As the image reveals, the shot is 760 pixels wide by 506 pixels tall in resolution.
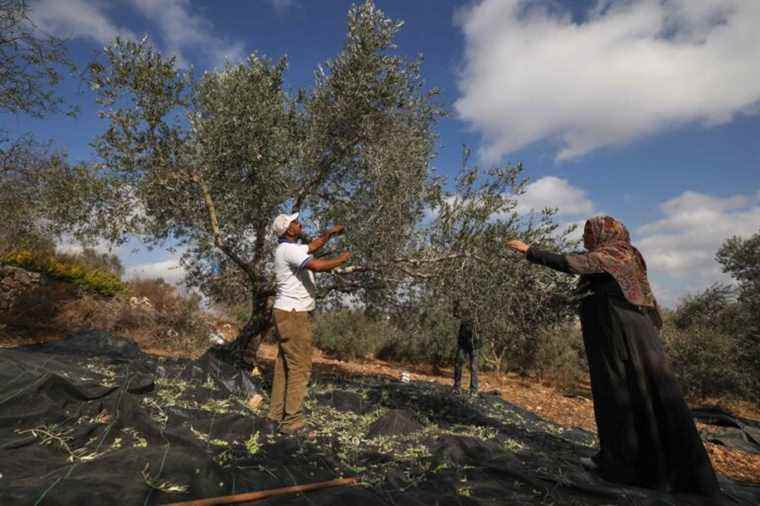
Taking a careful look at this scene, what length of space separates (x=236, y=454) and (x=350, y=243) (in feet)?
11.8

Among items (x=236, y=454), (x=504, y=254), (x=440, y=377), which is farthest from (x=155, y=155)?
(x=440, y=377)

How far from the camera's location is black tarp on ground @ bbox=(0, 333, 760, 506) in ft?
9.67

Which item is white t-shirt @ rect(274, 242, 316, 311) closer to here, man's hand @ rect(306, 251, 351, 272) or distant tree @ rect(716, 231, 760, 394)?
man's hand @ rect(306, 251, 351, 272)

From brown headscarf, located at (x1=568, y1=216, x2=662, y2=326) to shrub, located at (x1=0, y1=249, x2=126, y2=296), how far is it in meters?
15.7

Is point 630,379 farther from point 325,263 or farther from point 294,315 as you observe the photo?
point 294,315

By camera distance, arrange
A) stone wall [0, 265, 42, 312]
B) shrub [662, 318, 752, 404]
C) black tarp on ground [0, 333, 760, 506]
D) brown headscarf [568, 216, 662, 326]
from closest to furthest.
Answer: black tarp on ground [0, 333, 760, 506]
brown headscarf [568, 216, 662, 326]
stone wall [0, 265, 42, 312]
shrub [662, 318, 752, 404]

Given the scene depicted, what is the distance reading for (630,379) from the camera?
4328mm

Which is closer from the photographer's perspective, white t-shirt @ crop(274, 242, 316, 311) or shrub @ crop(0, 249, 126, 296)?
white t-shirt @ crop(274, 242, 316, 311)

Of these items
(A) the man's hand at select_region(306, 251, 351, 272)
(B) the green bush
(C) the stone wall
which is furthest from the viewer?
(B) the green bush

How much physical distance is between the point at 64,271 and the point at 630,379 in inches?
665

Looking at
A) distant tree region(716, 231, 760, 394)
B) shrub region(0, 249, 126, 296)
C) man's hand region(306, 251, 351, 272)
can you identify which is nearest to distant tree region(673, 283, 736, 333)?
distant tree region(716, 231, 760, 394)

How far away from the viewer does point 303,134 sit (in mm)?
7824

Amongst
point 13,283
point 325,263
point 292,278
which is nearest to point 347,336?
point 13,283

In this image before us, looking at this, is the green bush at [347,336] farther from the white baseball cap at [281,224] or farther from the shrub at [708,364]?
the white baseball cap at [281,224]
